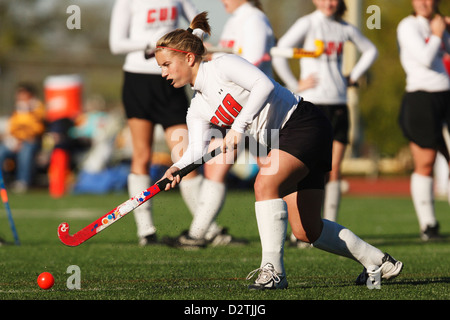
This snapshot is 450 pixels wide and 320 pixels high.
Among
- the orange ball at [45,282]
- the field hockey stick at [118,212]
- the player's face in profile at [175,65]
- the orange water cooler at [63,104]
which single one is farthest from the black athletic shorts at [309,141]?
the orange water cooler at [63,104]

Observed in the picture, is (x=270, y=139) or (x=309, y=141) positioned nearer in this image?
(x=309, y=141)

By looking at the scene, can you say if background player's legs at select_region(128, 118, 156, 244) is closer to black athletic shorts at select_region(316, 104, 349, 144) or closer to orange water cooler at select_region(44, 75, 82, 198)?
black athletic shorts at select_region(316, 104, 349, 144)

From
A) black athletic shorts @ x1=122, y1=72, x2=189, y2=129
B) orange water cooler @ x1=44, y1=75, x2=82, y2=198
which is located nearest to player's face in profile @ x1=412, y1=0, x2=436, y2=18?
black athletic shorts @ x1=122, y1=72, x2=189, y2=129

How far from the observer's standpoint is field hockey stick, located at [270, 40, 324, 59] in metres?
6.58

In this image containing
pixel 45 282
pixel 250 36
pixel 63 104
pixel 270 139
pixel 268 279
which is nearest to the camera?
pixel 268 279

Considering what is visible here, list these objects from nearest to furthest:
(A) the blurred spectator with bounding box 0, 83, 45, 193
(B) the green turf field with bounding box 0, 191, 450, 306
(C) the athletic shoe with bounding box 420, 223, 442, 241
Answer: (B) the green turf field with bounding box 0, 191, 450, 306 → (C) the athletic shoe with bounding box 420, 223, 442, 241 → (A) the blurred spectator with bounding box 0, 83, 45, 193

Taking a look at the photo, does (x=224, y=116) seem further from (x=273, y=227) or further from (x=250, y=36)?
(x=250, y=36)

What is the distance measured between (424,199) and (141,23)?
2922mm

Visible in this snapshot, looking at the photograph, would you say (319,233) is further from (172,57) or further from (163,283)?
(172,57)

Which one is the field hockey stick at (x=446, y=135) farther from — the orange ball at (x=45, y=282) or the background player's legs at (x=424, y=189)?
the orange ball at (x=45, y=282)

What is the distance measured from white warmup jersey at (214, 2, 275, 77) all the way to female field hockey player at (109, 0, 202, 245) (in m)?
0.36

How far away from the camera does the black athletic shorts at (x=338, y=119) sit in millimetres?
7016

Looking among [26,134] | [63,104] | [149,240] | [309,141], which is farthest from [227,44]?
[63,104]

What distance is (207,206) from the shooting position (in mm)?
6566
